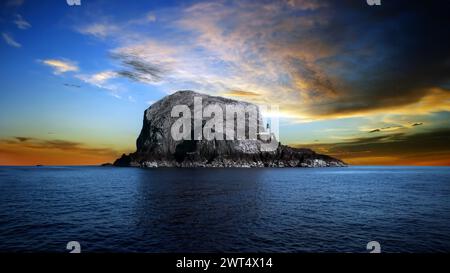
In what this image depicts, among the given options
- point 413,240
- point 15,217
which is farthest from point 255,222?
point 15,217

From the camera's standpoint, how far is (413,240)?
24484mm
